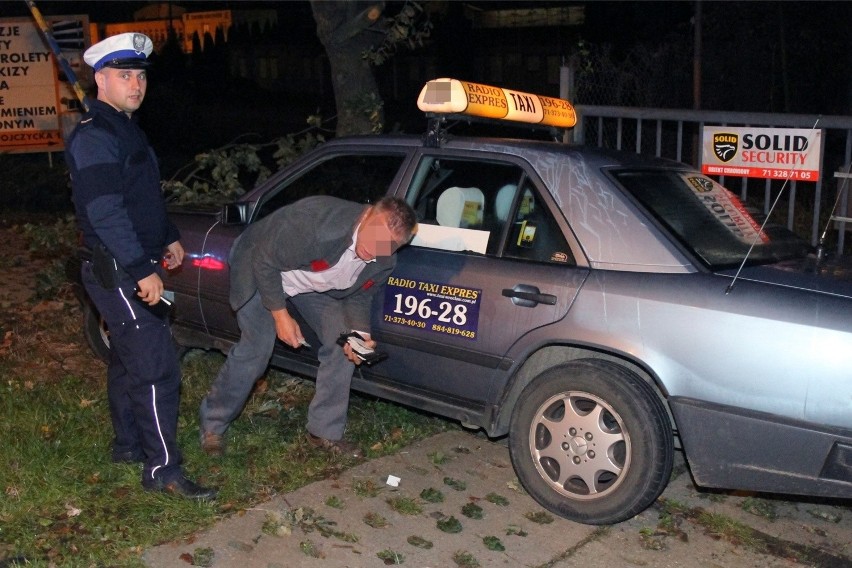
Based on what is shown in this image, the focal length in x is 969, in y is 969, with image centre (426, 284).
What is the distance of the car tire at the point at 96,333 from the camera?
634 centimetres

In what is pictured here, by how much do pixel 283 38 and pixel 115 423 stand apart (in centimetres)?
4099

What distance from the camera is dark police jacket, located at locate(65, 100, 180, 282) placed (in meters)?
3.90

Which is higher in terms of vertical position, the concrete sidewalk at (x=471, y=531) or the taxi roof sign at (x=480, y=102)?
the taxi roof sign at (x=480, y=102)

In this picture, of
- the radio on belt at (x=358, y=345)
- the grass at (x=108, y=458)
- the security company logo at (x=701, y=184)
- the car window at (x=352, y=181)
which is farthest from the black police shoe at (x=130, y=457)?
the security company logo at (x=701, y=184)

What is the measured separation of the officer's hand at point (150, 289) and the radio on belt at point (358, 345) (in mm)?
927

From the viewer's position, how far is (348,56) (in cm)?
976

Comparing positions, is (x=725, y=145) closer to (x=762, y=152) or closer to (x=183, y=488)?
(x=762, y=152)

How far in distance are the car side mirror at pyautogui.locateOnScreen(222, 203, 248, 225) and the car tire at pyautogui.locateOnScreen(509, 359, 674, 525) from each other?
6.42 ft

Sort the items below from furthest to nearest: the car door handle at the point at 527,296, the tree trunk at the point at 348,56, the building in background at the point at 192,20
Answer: the building in background at the point at 192,20
the tree trunk at the point at 348,56
the car door handle at the point at 527,296

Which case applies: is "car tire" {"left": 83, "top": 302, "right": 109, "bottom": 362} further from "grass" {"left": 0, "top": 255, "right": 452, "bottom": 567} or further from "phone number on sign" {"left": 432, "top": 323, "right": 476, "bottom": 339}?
"phone number on sign" {"left": 432, "top": 323, "right": 476, "bottom": 339}

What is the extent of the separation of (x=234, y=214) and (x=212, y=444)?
128 cm

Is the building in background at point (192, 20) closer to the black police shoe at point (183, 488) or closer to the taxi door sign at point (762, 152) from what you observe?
the taxi door sign at point (762, 152)

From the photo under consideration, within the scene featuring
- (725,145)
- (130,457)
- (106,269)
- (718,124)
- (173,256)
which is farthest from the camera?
(718,124)

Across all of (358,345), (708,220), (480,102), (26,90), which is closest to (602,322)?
(708,220)
